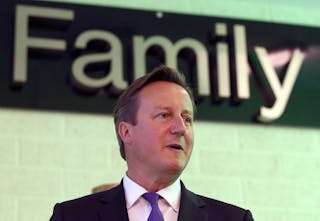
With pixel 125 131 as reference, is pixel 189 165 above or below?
below

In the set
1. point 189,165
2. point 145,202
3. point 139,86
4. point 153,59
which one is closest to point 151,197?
point 145,202

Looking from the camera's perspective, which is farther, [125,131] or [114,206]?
[125,131]

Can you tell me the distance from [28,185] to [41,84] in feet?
1.51

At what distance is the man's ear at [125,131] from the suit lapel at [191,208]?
186 mm

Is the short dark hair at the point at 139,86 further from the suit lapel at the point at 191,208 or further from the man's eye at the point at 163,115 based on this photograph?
the suit lapel at the point at 191,208

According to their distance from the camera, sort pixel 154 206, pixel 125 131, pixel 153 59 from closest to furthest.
→ pixel 154 206 < pixel 125 131 < pixel 153 59

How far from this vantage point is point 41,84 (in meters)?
3.41

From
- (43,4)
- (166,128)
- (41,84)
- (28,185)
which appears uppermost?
(166,128)

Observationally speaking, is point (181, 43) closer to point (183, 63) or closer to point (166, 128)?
point (183, 63)

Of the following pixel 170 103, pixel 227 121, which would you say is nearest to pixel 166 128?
pixel 170 103

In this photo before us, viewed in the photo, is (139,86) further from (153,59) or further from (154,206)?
(153,59)

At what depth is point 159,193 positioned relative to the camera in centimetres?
177

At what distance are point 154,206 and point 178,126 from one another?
187 millimetres

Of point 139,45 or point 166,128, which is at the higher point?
A: point 166,128
